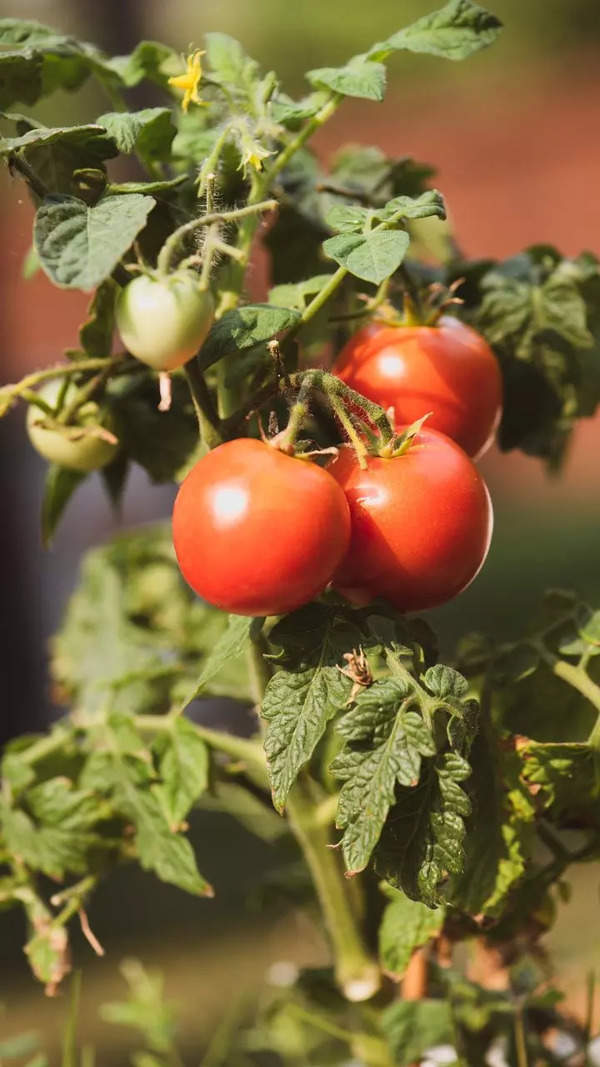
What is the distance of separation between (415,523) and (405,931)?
0.23m

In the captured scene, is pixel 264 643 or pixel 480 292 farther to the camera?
pixel 480 292

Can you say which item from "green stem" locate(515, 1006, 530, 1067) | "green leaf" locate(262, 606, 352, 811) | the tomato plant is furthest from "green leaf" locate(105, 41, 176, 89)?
"green stem" locate(515, 1006, 530, 1067)

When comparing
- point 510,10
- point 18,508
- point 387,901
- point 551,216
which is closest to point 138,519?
point 18,508

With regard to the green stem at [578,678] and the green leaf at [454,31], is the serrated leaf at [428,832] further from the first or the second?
the green leaf at [454,31]

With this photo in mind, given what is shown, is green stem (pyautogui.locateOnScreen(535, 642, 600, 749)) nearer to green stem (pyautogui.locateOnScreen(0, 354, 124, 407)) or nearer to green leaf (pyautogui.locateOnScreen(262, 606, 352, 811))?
green leaf (pyautogui.locateOnScreen(262, 606, 352, 811))

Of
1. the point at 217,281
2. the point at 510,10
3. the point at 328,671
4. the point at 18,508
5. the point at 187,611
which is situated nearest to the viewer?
the point at 328,671

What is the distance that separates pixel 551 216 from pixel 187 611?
15.4 feet

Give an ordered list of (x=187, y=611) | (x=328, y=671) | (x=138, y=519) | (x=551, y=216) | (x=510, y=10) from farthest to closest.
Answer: (x=510, y=10), (x=551, y=216), (x=138, y=519), (x=187, y=611), (x=328, y=671)


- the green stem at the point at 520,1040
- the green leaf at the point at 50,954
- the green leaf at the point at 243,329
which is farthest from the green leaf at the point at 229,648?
the green stem at the point at 520,1040

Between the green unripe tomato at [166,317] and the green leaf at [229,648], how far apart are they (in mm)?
119

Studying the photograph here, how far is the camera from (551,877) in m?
0.60

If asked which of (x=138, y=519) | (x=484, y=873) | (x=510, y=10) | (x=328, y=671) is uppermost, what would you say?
(x=328, y=671)

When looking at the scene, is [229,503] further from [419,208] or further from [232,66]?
[232,66]

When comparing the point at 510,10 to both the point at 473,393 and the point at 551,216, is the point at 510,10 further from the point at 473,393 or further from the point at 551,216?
the point at 473,393
